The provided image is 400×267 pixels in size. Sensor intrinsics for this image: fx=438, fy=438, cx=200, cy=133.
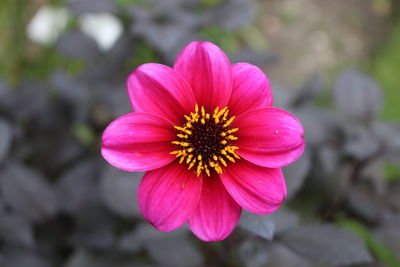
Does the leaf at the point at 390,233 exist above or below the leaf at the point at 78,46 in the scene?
below

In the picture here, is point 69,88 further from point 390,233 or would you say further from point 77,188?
point 390,233

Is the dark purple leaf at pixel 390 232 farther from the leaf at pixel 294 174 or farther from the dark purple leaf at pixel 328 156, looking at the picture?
the leaf at pixel 294 174

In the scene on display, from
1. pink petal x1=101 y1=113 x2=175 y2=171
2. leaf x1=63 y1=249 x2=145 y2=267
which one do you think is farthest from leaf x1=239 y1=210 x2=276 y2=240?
leaf x1=63 y1=249 x2=145 y2=267

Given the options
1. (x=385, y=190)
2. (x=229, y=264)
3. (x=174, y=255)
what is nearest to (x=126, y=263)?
(x=174, y=255)

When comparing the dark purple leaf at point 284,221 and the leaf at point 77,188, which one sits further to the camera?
the leaf at point 77,188

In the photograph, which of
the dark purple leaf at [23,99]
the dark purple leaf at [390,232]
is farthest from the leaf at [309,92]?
the dark purple leaf at [23,99]

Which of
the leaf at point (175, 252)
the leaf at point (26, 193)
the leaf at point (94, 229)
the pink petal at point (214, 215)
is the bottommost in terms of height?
the leaf at point (94, 229)

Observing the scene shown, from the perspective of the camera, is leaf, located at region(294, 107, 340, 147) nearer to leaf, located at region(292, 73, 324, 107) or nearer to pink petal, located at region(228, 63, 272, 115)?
leaf, located at region(292, 73, 324, 107)
